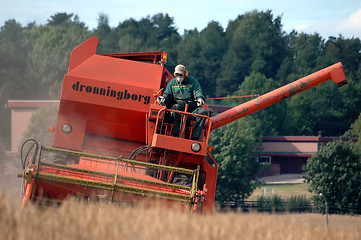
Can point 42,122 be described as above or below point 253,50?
below

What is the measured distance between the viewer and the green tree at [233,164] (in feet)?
131

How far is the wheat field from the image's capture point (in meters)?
5.91

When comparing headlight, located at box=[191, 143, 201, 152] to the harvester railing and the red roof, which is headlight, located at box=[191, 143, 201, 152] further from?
the red roof

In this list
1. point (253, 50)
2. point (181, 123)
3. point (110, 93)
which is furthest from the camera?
point (253, 50)

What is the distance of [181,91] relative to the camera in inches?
448

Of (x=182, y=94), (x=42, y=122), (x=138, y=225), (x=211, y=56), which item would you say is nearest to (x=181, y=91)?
(x=182, y=94)

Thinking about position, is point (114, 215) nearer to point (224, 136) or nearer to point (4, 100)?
point (224, 136)

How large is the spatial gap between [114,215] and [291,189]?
47.1m

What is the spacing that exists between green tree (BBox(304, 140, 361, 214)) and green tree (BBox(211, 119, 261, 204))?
6.98 metres

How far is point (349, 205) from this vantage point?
98.4 ft

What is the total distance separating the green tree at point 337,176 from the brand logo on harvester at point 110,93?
1995 centimetres

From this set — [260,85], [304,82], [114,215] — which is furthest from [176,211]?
[260,85]

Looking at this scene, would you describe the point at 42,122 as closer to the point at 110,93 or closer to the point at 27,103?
the point at 27,103

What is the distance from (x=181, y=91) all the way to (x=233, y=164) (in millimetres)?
31339
